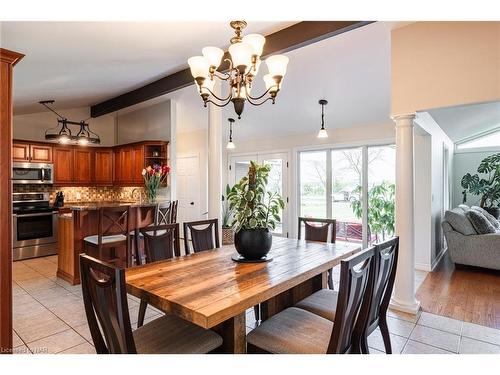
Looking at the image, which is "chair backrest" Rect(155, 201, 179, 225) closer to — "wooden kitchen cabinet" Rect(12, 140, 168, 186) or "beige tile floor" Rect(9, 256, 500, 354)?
"beige tile floor" Rect(9, 256, 500, 354)

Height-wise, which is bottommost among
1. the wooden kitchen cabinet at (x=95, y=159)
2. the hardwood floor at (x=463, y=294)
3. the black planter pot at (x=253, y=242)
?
the hardwood floor at (x=463, y=294)

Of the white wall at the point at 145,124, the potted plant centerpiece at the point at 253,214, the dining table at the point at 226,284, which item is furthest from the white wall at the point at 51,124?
the potted plant centerpiece at the point at 253,214

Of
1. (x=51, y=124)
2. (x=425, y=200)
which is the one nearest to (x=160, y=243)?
(x=425, y=200)

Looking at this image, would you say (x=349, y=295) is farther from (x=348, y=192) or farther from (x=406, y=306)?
(x=348, y=192)

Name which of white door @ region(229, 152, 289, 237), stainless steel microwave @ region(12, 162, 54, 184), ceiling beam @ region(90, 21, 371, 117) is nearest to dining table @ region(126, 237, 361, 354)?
ceiling beam @ region(90, 21, 371, 117)

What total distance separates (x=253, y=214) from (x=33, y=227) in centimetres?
486

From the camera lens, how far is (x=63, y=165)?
592 cm

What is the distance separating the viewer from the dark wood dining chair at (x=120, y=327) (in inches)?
51.1

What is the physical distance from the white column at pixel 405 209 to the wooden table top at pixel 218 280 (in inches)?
32.4

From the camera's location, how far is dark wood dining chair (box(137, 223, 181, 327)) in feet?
7.98

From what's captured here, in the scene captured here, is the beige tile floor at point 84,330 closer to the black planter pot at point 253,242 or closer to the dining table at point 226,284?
the dining table at point 226,284
